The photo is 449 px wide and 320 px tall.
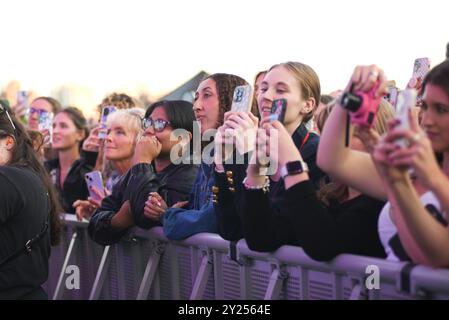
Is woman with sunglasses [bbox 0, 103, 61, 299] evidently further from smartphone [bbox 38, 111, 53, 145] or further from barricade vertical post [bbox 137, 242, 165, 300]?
smartphone [bbox 38, 111, 53, 145]

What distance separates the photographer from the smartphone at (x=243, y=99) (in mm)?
4754

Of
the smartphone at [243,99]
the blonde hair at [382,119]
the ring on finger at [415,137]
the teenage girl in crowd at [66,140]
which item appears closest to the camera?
the ring on finger at [415,137]

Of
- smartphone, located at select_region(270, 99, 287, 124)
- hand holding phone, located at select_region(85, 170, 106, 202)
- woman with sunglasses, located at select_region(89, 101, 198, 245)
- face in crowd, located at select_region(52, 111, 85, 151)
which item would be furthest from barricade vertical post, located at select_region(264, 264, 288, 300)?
face in crowd, located at select_region(52, 111, 85, 151)

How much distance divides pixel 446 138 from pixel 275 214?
115 centimetres

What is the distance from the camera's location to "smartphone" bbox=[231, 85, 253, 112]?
4.75m

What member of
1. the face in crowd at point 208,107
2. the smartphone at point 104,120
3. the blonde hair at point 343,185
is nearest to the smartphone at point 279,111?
the blonde hair at point 343,185

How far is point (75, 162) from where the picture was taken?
8.83 meters

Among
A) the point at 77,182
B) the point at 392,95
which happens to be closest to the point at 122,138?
the point at 77,182

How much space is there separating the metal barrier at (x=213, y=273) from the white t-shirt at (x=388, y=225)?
0.36ft

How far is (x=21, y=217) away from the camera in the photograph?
4879 mm

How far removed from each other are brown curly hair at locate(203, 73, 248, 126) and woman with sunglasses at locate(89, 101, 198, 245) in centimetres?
62

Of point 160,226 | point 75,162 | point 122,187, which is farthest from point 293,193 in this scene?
point 75,162

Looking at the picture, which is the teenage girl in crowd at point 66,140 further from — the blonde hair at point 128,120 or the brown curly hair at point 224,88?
the brown curly hair at point 224,88

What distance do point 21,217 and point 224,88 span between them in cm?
178
